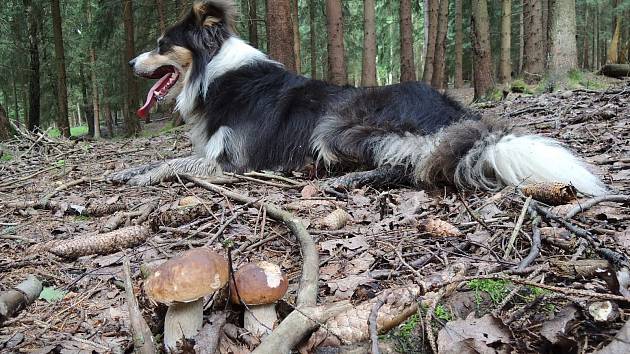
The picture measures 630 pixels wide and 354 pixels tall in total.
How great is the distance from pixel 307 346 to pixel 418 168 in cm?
229

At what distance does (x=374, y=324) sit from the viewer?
1422 millimetres

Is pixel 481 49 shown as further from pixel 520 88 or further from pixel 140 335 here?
pixel 140 335

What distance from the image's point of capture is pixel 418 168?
Answer: 139 inches

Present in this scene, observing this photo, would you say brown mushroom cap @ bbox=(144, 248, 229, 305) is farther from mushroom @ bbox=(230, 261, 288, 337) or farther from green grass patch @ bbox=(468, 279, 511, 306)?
green grass patch @ bbox=(468, 279, 511, 306)

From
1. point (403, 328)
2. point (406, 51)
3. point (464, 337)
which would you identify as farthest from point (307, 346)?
point (406, 51)

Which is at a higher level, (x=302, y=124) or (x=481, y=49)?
(x=481, y=49)

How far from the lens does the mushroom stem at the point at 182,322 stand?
154cm

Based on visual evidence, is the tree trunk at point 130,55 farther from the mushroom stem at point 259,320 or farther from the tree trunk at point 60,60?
the mushroom stem at point 259,320

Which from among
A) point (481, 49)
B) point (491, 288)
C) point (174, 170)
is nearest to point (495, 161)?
point (491, 288)

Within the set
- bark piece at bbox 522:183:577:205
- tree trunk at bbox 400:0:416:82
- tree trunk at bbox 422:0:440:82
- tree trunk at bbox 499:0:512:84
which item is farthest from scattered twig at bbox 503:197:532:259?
tree trunk at bbox 422:0:440:82

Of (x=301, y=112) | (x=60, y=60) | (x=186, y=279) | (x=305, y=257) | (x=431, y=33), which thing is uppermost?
(x=431, y=33)

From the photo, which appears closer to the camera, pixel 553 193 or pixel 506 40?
pixel 553 193

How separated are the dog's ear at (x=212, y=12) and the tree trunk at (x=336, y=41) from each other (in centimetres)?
521

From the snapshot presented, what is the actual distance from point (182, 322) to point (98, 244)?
4.22ft
